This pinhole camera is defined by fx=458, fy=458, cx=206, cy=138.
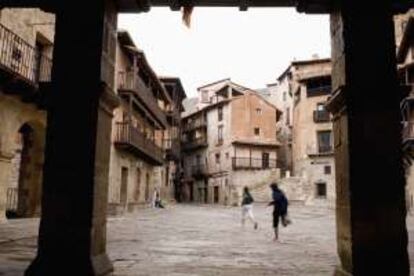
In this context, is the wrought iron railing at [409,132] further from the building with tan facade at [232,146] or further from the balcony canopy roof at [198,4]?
the balcony canopy roof at [198,4]

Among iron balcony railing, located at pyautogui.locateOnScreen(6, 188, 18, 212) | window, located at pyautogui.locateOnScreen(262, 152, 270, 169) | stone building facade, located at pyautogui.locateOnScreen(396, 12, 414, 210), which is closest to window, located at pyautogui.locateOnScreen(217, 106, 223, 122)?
window, located at pyautogui.locateOnScreen(262, 152, 270, 169)

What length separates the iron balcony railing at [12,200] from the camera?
1773cm

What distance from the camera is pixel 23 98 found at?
14430 millimetres

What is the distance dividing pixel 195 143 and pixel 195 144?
15 centimetres

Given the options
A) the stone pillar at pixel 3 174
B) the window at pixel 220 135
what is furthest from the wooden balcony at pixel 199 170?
the stone pillar at pixel 3 174

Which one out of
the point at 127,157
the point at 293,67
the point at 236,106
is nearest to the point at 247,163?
the point at 236,106

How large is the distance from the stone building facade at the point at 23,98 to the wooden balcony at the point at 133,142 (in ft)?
21.2

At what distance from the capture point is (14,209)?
58.4 feet

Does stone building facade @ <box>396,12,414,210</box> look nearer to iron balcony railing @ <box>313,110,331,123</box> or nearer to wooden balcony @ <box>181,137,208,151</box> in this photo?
iron balcony railing @ <box>313,110,331,123</box>

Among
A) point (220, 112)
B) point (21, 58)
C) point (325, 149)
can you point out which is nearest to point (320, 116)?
point (325, 149)

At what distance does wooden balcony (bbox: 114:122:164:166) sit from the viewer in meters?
23.8

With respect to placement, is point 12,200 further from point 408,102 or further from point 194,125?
point 194,125

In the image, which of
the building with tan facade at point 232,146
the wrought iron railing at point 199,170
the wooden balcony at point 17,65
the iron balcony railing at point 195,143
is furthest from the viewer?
the iron balcony railing at point 195,143

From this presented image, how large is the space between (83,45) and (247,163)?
43.7 metres
